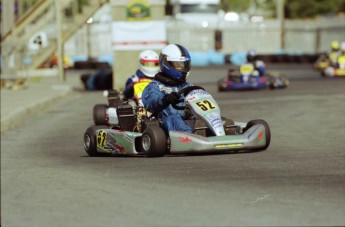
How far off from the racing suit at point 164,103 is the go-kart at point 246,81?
1302cm

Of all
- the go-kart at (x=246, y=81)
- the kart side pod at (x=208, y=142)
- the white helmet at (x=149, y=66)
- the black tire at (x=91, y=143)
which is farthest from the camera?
the go-kart at (x=246, y=81)

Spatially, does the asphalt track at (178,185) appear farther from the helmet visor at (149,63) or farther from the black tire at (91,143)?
the helmet visor at (149,63)

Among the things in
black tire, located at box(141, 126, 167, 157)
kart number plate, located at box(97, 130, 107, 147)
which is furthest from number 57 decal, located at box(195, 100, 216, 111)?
kart number plate, located at box(97, 130, 107, 147)

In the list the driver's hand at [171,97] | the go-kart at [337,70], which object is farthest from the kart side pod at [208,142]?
the go-kart at [337,70]

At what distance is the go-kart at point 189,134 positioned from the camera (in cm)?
1032

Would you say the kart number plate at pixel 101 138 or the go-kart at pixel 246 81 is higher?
the kart number plate at pixel 101 138

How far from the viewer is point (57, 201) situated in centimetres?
764

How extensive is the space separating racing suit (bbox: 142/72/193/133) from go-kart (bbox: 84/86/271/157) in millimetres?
74

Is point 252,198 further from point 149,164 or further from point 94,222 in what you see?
point 149,164

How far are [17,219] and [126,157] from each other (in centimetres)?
399

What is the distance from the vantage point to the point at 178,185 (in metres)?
8.31

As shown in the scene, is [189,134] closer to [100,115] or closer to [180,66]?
[180,66]

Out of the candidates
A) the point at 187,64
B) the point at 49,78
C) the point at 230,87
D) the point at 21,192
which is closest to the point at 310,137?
the point at 187,64

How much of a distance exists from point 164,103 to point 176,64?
1.68 ft
